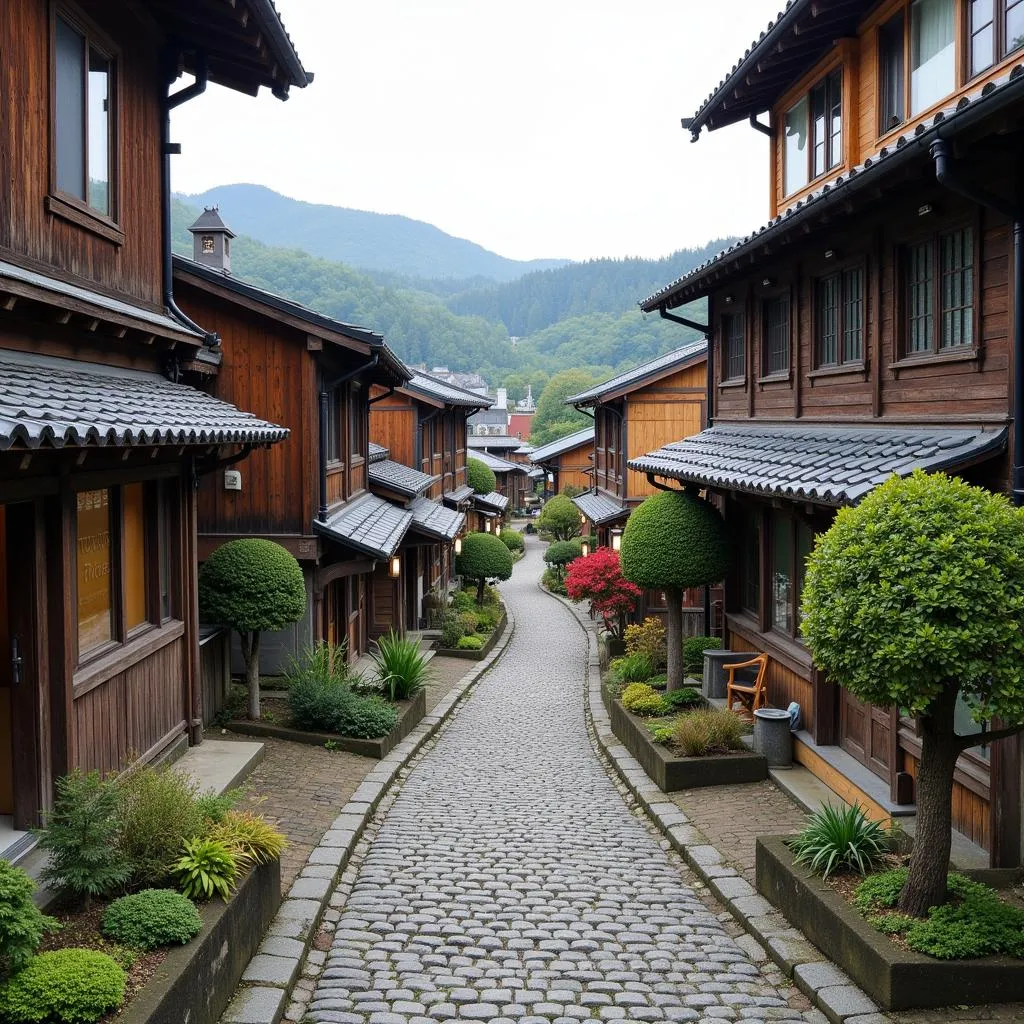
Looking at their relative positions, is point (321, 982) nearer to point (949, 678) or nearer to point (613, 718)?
point (949, 678)

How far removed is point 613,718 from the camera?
53.7 ft

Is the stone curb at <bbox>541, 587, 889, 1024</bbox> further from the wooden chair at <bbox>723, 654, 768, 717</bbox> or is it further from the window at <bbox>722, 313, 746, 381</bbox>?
the window at <bbox>722, 313, 746, 381</bbox>

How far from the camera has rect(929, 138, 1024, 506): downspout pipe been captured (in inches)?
292

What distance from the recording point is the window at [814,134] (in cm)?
1391

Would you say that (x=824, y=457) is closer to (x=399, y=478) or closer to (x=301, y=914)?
(x=301, y=914)

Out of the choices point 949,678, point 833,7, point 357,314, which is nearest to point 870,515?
point 949,678

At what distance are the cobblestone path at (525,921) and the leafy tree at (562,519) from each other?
131 ft

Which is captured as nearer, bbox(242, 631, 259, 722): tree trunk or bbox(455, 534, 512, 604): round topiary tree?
bbox(242, 631, 259, 722): tree trunk

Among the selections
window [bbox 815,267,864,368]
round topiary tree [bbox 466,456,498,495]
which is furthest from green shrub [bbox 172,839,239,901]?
round topiary tree [bbox 466,456,498,495]

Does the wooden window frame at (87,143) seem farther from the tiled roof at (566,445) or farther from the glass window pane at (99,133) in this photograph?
the tiled roof at (566,445)

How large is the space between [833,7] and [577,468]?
144 feet

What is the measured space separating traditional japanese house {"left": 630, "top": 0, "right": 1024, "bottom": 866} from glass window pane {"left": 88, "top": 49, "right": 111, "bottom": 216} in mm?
6681

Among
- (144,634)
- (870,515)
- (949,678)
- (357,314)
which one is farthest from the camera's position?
(357,314)

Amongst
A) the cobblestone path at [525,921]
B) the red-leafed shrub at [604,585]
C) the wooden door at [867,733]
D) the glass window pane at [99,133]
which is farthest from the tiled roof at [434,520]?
the glass window pane at [99,133]
